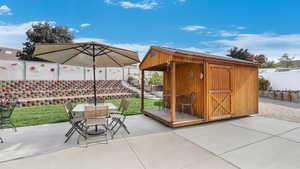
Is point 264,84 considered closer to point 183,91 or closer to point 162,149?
point 183,91

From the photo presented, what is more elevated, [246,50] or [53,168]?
[246,50]

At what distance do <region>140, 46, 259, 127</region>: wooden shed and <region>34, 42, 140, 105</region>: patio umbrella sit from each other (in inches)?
51.0

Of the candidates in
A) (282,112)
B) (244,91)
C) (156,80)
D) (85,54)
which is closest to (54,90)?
(85,54)

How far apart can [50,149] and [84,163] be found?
1.11 m

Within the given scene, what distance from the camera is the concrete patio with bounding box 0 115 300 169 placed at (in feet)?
7.76

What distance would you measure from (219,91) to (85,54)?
16.2ft

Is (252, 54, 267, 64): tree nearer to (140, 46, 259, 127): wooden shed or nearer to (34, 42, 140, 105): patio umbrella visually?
(140, 46, 259, 127): wooden shed

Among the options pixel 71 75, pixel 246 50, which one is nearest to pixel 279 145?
pixel 71 75

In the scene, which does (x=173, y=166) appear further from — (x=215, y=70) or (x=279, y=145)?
(x=215, y=70)

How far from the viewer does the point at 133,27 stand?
42.5 feet

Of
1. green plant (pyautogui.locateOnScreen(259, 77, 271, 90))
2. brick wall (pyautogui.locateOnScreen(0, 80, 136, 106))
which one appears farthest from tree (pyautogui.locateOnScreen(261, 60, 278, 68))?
brick wall (pyautogui.locateOnScreen(0, 80, 136, 106))

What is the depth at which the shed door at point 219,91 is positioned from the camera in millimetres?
4859

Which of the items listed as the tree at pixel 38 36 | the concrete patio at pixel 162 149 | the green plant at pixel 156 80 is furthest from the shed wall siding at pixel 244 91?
the tree at pixel 38 36

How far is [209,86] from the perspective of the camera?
15.9ft
